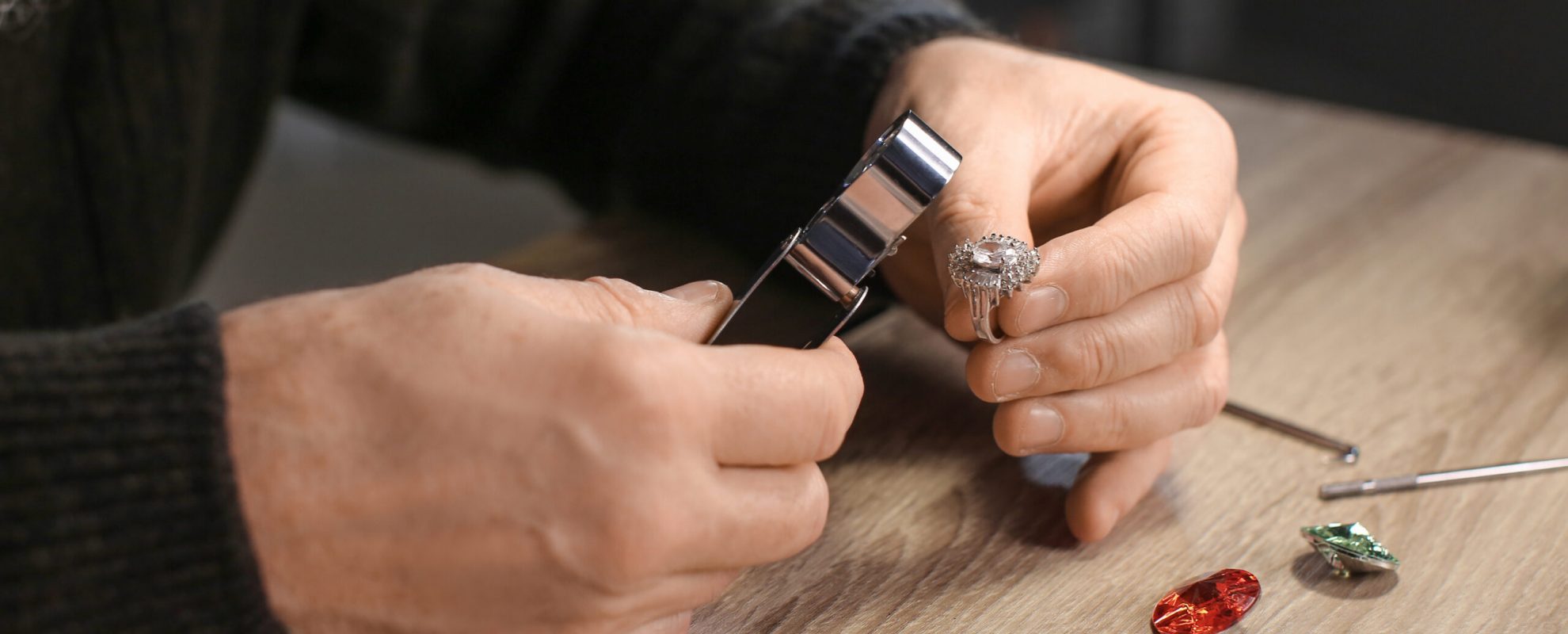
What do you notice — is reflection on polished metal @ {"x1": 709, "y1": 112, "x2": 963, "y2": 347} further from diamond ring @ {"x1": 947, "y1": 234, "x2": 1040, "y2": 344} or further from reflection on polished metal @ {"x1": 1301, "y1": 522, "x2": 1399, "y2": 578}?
reflection on polished metal @ {"x1": 1301, "y1": 522, "x2": 1399, "y2": 578}

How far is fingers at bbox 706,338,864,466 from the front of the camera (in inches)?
16.7

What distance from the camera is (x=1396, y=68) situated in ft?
6.91

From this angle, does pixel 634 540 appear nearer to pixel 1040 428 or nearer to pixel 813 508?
pixel 813 508

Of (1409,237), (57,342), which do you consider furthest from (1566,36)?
(57,342)

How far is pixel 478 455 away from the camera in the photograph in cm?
40

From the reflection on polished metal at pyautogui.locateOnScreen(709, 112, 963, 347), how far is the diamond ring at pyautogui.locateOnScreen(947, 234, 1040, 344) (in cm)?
3

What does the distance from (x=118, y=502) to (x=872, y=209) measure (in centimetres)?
30

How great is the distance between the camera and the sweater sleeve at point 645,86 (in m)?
0.78

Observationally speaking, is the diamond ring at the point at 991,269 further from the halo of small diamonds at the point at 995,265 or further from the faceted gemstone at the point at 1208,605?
the faceted gemstone at the point at 1208,605

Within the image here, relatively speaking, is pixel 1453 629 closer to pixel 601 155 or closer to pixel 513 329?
pixel 513 329

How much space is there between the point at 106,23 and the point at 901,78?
584 millimetres

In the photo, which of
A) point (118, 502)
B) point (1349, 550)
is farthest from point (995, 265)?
point (118, 502)

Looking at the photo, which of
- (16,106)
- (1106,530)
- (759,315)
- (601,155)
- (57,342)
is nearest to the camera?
(57,342)

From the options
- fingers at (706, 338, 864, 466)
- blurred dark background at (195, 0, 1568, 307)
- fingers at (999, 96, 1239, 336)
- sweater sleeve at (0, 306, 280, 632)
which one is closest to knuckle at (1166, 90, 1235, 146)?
fingers at (999, 96, 1239, 336)
